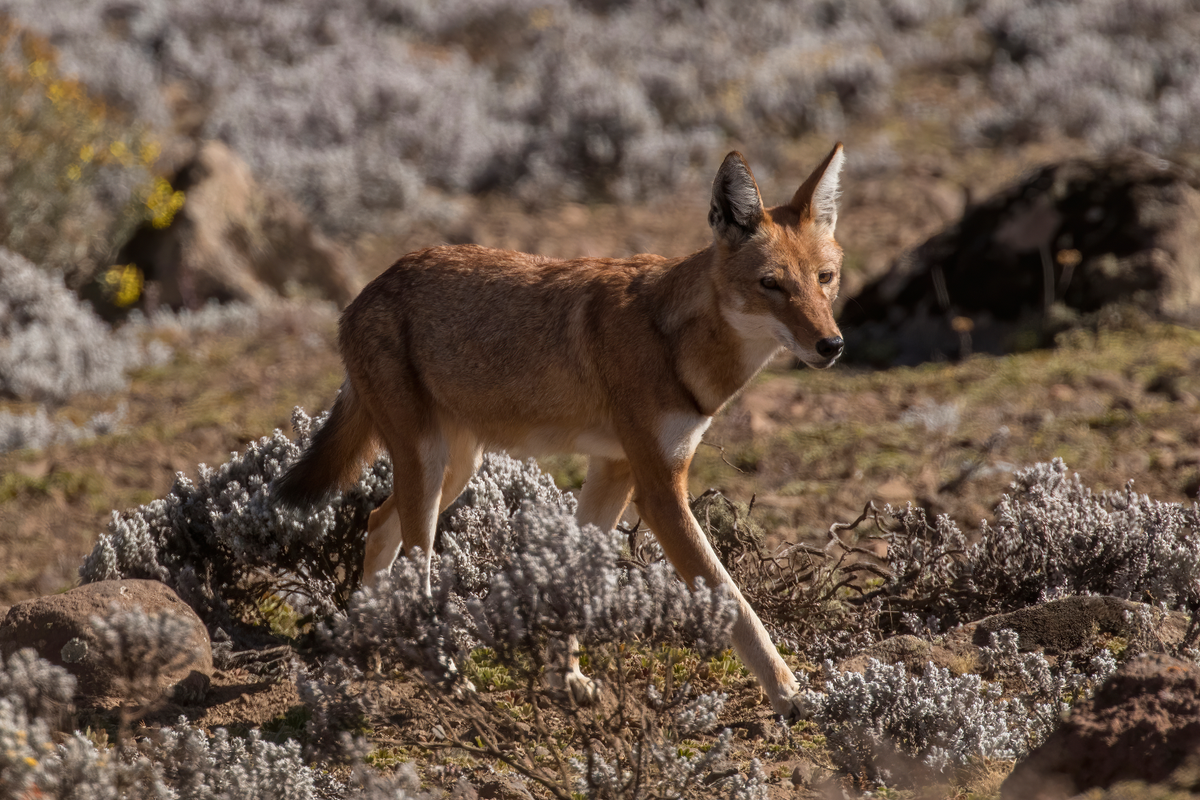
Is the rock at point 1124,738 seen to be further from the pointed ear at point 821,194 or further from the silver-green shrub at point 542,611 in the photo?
the pointed ear at point 821,194

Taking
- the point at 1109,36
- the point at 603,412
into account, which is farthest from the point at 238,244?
the point at 1109,36

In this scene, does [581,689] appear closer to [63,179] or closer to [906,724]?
[906,724]

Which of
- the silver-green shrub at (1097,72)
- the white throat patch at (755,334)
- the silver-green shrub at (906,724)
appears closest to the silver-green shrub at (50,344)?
the white throat patch at (755,334)

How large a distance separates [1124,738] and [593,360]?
2.40m

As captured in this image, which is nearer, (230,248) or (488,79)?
(230,248)

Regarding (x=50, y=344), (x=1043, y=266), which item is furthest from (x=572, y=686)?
(x=50, y=344)

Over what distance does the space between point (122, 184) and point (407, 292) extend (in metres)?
8.57

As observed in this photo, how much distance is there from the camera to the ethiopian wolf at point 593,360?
418 centimetres

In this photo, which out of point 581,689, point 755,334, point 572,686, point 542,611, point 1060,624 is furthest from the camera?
point 1060,624

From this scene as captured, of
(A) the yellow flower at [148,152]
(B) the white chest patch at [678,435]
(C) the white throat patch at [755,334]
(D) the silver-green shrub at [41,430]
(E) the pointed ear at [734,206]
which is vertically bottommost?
(B) the white chest patch at [678,435]

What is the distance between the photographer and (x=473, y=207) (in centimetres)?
1405

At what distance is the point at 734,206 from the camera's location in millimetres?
4305

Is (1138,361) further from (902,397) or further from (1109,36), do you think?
(1109,36)

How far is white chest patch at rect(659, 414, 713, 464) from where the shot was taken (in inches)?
165
